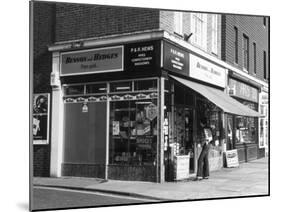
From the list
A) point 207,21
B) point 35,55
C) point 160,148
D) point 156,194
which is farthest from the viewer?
point 207,21

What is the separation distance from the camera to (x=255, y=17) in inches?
444

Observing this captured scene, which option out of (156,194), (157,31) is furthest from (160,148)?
(157,31)

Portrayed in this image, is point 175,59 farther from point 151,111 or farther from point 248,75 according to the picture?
point 248,75

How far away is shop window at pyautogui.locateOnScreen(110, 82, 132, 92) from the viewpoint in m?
10.4

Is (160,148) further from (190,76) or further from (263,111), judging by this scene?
(263,111)

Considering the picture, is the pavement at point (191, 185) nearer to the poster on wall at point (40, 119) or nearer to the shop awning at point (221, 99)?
the poster on wall at point (40, 119)

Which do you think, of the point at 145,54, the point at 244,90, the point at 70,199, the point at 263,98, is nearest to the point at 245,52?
the point at 244,90

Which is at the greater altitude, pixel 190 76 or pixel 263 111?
pixel 190 76

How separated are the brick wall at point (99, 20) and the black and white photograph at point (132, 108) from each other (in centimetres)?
2

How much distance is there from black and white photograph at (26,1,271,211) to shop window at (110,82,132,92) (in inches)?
0.9

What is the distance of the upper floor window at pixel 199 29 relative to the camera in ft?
35.3

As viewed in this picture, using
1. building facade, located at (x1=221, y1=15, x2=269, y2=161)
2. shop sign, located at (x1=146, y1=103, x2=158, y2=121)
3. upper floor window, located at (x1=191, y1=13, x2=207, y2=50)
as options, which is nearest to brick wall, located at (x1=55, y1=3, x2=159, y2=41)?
upper floor window, located at (x1=191, y1=13, x2=207, y2=50)

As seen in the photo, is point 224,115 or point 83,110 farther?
point 224,115

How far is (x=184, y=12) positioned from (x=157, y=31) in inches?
27.4
